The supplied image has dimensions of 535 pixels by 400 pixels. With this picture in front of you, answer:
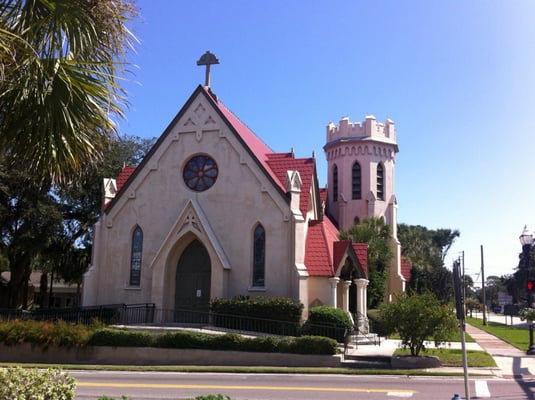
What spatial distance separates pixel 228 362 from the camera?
20.5m

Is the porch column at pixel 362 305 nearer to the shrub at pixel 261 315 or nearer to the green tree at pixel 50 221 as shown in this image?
the shrub at pixel 261 315

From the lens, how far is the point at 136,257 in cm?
2819

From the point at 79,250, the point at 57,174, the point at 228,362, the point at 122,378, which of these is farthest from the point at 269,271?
the point at 79,250

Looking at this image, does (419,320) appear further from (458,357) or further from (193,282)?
(193,282)

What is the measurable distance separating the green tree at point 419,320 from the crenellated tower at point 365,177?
2028 cm

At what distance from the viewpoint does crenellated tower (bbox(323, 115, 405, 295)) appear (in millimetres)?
40688

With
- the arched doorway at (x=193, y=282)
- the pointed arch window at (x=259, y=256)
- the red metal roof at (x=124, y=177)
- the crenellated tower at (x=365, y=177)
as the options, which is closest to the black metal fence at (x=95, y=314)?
the arched doorway at (x=193, y=282)

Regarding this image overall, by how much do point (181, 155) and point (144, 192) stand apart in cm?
268

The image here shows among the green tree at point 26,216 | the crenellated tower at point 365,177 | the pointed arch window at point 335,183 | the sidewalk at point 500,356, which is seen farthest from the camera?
the pointed arch window at point 335,183

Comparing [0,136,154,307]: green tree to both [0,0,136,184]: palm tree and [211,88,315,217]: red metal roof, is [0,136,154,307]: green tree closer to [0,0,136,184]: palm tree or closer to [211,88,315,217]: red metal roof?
[211,88,315,217]: red metal roof

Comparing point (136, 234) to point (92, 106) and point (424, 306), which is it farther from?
point (92, 106)

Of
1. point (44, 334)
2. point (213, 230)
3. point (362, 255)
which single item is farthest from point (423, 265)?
point (44, 334)

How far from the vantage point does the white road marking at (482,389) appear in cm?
1380

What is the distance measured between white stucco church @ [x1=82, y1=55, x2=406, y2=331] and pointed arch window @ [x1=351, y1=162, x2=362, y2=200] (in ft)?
38.2
